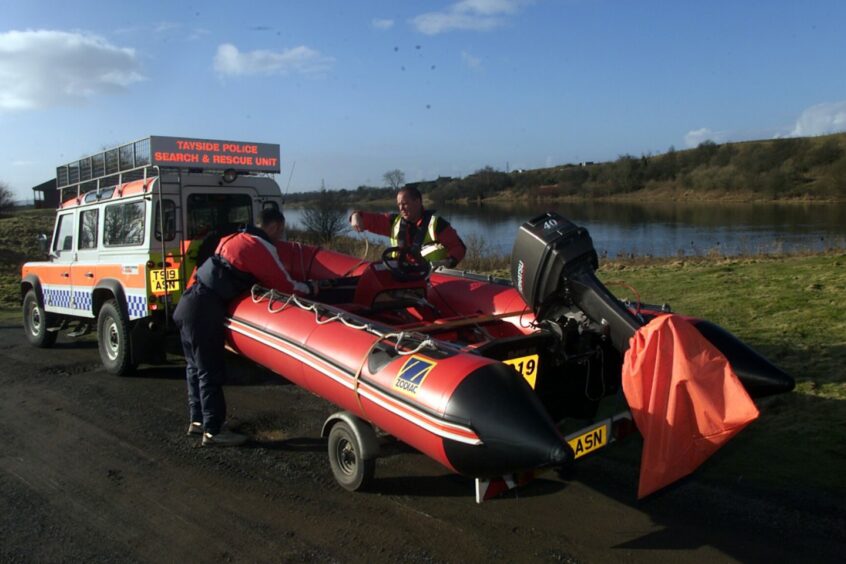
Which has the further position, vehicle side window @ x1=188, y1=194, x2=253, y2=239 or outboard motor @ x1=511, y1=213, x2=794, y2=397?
vehicle side window @ x1=188, y1=194, x2=253, y2=239

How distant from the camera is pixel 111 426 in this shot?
18.2 feet

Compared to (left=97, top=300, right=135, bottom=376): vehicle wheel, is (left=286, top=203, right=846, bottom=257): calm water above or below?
above

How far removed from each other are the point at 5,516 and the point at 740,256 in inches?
633

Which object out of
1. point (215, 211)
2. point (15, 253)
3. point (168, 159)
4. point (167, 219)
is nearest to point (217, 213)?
point (215, 211)

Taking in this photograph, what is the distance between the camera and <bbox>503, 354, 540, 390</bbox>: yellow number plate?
4004 mm

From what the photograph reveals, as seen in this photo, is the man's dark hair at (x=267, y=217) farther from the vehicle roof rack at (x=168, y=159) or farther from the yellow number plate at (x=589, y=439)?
the yellow number plate at (x=589, y=439)

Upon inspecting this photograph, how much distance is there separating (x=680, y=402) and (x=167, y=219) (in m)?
5.71

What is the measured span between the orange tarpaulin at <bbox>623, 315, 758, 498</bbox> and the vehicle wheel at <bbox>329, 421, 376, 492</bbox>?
169 cm

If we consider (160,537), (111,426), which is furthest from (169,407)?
(160,537)

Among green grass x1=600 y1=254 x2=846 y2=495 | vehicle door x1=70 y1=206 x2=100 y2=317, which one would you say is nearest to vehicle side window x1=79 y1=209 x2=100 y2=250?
vehicle door x1=70 y1=206 x2=100 y2=317

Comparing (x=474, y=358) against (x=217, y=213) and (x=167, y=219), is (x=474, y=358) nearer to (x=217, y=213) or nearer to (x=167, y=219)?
(x=167, y=219)

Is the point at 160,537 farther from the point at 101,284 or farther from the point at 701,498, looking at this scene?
the point at 101,284

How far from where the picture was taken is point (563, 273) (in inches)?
166

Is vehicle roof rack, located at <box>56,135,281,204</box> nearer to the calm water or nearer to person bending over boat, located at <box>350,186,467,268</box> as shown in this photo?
person bending over boat, located at <box>350,186,467,268</box>
